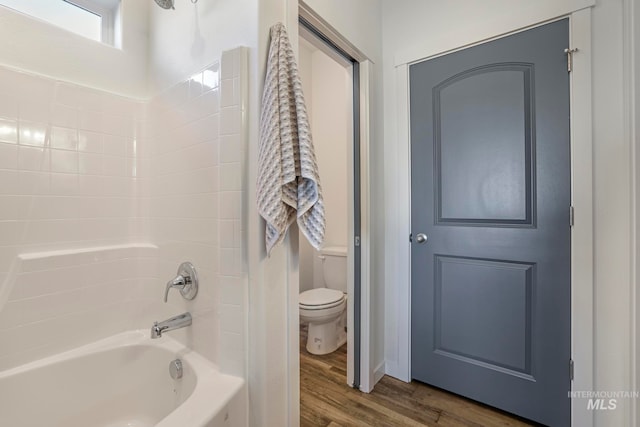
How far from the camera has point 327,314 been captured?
199cm

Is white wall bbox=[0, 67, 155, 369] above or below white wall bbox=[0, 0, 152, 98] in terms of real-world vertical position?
below

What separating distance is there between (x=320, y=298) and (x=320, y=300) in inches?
1.8

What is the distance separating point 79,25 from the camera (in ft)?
4.74

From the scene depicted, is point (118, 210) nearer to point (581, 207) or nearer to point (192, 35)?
point (192, 35)

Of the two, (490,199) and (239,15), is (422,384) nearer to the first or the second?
(490,199)

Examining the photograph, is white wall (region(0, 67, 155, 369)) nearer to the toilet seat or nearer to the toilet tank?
the toilet seat

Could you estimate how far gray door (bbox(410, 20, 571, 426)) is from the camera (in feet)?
4.34

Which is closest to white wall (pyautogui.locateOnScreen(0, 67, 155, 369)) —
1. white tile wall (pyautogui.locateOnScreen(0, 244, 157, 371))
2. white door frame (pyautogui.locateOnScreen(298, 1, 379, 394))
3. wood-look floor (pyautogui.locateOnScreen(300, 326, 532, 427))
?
white tile wall (pyautogui.locateOnScreen(0, 244, 157, 371))

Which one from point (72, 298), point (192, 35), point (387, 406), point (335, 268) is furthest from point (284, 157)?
point (335, 268)

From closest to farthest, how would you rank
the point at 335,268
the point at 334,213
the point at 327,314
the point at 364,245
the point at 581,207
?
the point at 581,207, the point at 364,245, the point at 327,314, the point at 335,268, the point at 334,213

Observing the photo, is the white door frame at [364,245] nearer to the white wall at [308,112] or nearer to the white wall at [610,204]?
the white wall at [610,204]

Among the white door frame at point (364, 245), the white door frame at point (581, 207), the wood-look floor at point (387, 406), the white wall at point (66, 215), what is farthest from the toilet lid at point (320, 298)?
the white door frame at point (581, 207)

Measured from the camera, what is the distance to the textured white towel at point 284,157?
926 millimetres

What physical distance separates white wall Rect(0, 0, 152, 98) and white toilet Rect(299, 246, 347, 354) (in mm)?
1725
